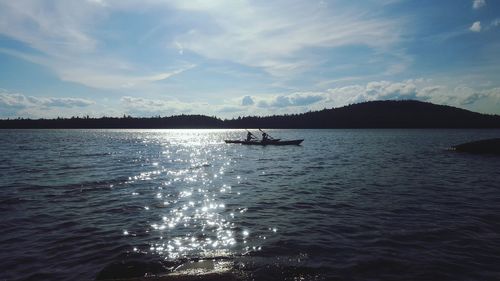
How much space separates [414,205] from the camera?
1741 cm

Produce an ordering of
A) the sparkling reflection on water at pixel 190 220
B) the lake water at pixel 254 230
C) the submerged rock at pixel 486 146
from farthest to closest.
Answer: the submerged rock at pixel 486 146, the sparkling reflection on water at pixel 190 220, the lake water at pixel 254 230

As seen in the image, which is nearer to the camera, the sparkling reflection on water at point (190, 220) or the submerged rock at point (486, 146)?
the sparkling reflection on water at point (190, 220)

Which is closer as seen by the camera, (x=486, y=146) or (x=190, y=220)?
(x=190, y=220)

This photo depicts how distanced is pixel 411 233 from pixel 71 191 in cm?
1942

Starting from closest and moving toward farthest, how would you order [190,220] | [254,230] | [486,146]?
[254,230] < [190,220] < [486,146]

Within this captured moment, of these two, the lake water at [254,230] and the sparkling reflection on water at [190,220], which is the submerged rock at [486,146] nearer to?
the lake water at [254,230]

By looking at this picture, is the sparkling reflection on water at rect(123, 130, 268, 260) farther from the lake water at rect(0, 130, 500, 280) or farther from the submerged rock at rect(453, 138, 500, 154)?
the submerged rock at rect(453, 138, 500, 154)

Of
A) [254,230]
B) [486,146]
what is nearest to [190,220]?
[254,230]

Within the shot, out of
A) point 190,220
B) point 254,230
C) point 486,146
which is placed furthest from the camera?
point 486,146

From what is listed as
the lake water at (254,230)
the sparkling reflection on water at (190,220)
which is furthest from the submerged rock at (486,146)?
the sparkling reflection on water at (190,220)

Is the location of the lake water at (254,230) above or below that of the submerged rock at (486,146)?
below

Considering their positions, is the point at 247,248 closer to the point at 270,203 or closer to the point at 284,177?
the point at 270,203

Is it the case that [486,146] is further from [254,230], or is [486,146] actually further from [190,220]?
[190,220]

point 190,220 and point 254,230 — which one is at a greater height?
point 254,230
